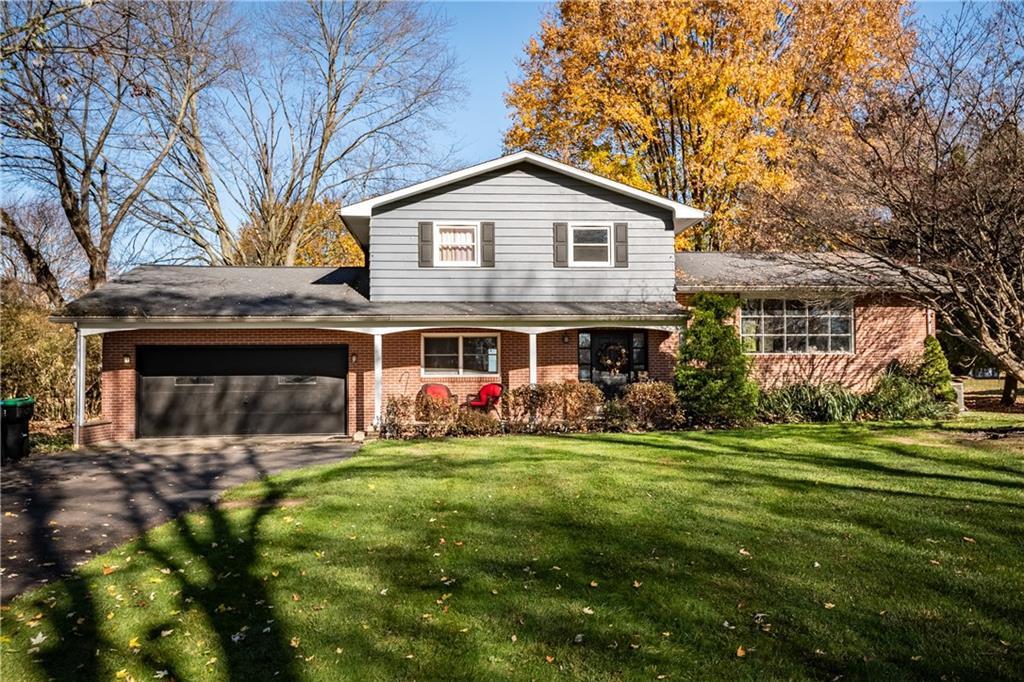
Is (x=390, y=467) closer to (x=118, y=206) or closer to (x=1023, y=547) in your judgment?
(x=1023, y=547)

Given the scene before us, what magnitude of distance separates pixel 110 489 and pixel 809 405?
1425 cm

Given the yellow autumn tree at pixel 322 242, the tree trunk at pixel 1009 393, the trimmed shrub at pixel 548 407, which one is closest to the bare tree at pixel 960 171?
the trimmed shrub at pixel 548 407

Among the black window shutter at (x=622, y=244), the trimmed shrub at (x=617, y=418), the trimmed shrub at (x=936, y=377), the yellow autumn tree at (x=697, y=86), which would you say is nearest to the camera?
the trimmed shrub at (x=617, y=418)

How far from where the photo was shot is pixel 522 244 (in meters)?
15.9

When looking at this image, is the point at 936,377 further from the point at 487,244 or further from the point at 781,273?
the point at 487,244

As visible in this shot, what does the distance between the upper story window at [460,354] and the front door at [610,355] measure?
7.56ft

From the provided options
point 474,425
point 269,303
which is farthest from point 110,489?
point 474,425

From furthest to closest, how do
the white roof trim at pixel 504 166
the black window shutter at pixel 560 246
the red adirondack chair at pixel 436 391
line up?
1. the black window shutter at pixel 560 246
2. the white roof trim at pixel 504 166
3. the red adirondack chair at pixel 436 391

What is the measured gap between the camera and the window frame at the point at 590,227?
15984 mm

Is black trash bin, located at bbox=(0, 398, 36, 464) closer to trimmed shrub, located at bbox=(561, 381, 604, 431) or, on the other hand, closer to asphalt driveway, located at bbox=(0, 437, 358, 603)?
asphalt driveway, located at bbox=(0, 437, 358, 603)

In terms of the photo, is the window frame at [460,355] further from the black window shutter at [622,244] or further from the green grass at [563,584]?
the green grass at [563,584]

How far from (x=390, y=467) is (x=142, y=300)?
8213 millimetres

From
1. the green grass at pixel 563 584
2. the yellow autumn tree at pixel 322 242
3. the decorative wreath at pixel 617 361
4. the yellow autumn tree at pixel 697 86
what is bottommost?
the green grass at pixel 563 584

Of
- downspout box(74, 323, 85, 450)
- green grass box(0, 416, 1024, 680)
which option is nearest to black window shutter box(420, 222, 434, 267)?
downspout box(74, 323, 85, 450)
